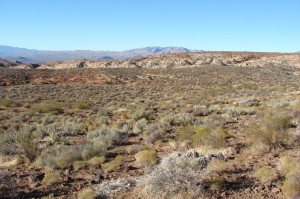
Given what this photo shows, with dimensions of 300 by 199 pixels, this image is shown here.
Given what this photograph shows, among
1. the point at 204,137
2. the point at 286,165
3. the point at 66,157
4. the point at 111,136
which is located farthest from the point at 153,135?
the point at 286,165

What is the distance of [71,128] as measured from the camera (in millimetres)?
17078

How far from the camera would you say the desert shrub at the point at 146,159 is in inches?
402

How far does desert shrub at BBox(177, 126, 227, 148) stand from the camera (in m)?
11.2

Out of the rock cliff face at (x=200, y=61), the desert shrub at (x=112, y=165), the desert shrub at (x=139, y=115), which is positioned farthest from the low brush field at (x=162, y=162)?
the rock cliff face at (x=200, y=61)

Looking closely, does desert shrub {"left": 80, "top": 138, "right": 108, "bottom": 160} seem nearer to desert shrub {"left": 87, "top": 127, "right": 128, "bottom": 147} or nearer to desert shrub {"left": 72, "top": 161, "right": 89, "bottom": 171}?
desert shrub {"left": 72, "top": 161, "right": 89, "bottom": 171}

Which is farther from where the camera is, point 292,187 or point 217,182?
point 217,182

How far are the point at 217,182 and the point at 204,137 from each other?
374 cm

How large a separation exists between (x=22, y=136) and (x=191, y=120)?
7.47 meters

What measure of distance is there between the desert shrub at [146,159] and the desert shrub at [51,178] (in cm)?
226

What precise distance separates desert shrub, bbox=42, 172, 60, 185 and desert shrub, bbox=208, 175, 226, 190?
3.75 meters

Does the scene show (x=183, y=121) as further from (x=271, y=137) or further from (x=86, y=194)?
(x=86, y=194)

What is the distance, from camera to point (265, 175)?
326 inches

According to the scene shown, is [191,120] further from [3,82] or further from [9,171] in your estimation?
[3,82]

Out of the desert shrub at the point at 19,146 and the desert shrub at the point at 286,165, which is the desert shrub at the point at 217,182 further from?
the desert shrub at the point at 19,146
